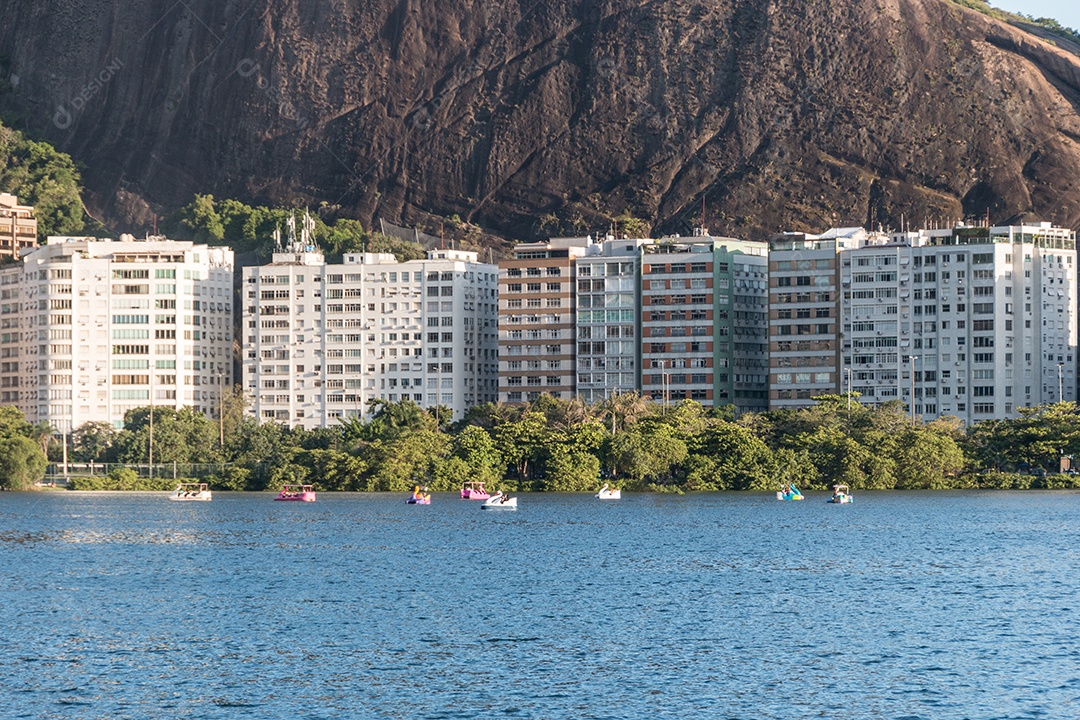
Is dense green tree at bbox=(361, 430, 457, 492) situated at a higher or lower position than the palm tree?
lower

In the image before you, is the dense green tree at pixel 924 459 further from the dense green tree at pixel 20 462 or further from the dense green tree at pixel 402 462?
the dense green tree at pixel 20 462

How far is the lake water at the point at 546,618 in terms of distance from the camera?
6141 centimetres

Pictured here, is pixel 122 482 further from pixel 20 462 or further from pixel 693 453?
pixel 693 453

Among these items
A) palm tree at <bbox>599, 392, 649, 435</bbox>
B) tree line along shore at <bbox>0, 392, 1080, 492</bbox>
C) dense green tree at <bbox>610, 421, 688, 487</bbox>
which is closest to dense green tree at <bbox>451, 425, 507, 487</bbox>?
tree line along shore at <bbox>0, 392, 1080, 492</bbox>

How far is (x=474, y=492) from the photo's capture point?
171 meters

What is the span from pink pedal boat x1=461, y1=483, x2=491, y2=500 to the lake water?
28.0m

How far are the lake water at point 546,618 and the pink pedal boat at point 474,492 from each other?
28.0 metres

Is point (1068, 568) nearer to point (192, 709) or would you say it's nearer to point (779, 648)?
point (779, 648)

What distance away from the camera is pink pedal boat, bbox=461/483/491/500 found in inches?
6708

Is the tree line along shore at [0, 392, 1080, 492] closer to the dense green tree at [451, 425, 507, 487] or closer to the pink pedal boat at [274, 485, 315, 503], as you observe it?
the dense green tree at [451, 425, 507, 487]

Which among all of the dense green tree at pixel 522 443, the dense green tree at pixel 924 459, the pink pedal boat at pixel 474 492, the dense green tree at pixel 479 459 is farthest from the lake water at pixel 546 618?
the dense green tree at pixel 522 443

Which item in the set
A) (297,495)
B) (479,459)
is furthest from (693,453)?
(297,495)

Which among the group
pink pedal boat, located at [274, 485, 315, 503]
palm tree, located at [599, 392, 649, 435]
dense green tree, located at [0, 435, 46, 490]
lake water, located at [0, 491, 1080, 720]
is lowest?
lake water, located at [0, 491, 1080, 720]

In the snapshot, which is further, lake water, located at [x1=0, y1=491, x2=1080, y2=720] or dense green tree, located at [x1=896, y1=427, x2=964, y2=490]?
dense green tree, located at [x1=896, y1=427, x2=964, y2=490]
